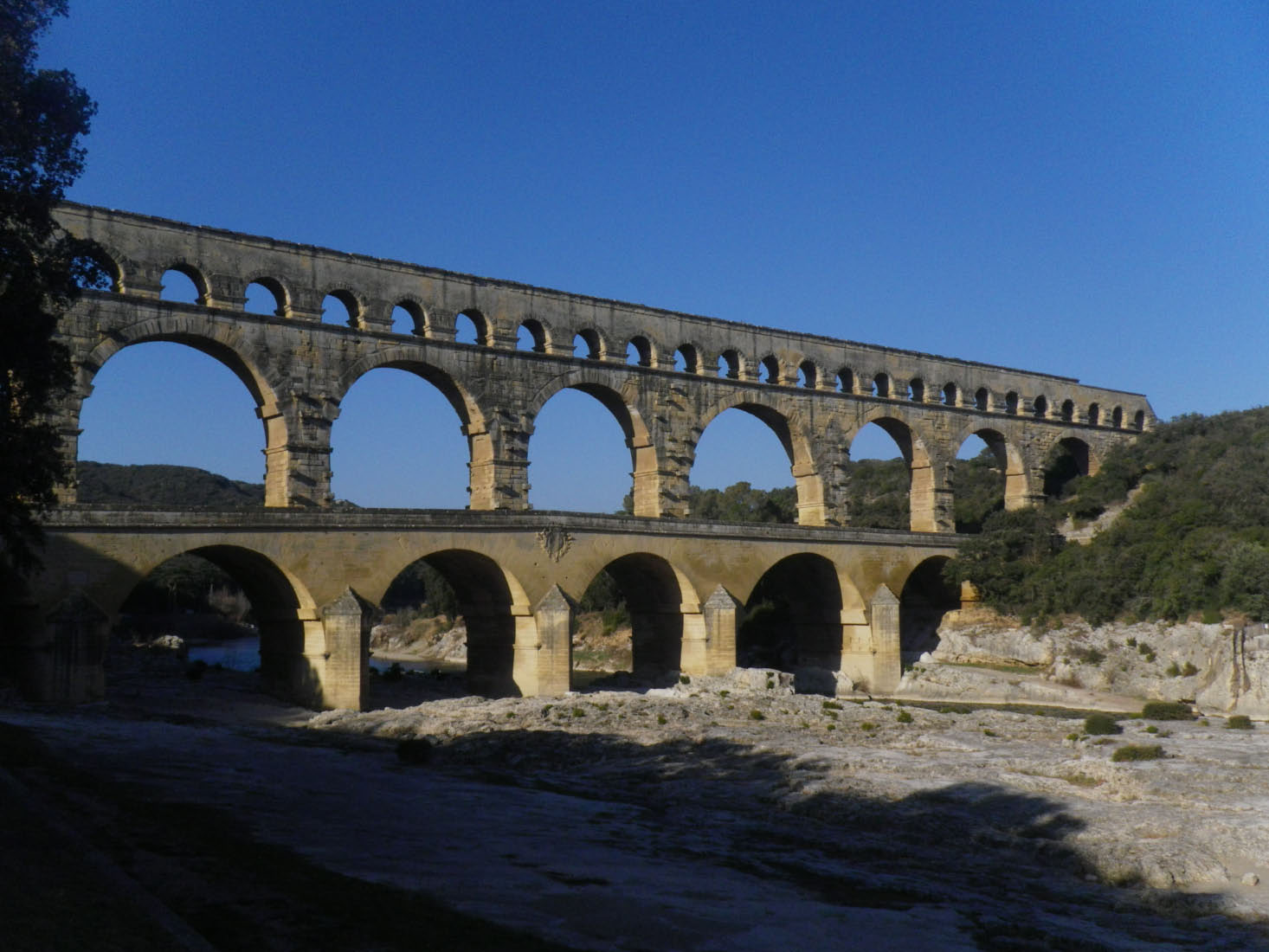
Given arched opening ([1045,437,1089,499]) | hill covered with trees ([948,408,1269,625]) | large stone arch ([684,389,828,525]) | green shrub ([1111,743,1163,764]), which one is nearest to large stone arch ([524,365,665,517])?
large stone arch ([684,389,828,525])

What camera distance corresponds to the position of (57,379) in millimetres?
17453

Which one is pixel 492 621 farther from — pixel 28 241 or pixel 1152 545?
pixel 1152 545

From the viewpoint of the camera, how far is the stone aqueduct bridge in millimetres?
30031

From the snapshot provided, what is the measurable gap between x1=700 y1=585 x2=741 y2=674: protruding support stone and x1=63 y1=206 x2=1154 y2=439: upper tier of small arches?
340 inches

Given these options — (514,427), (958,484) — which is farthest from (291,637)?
(958,484)

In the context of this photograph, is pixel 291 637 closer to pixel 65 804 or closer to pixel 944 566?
pixel 65 804

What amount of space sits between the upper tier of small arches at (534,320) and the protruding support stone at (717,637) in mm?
8641

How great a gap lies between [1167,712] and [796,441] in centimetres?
1652

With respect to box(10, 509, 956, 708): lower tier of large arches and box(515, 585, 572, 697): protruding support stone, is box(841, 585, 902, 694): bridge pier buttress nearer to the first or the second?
box(10, 509, 956, 708): lower tier of large arches

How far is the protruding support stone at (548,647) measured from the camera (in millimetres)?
34719

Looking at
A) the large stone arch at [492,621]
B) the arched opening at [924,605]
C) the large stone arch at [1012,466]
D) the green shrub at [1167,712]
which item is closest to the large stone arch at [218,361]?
the large stone arch at [492,621]

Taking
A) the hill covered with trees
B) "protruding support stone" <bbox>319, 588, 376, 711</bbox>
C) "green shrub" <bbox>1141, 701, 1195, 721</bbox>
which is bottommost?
"green shrub" <bbox>1141, 701, 1195, 721</bbox>

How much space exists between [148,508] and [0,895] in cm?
2085

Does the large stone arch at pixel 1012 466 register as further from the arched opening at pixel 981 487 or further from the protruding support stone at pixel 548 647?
the protruding support stone at pixel 548 647
